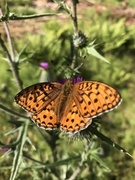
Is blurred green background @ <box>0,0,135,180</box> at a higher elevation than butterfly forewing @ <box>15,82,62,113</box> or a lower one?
lower

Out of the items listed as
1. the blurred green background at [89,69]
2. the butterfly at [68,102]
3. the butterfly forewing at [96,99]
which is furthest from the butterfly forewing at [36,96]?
the blurred green background at [89,69]

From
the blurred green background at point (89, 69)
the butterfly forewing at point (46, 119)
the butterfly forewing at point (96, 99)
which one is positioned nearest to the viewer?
the butterfly forewing at point (96, 99)

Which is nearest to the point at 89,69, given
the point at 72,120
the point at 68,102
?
the point at 68,102

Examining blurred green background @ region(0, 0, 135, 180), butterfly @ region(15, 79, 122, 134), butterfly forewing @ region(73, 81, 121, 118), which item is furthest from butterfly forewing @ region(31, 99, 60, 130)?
blurred green background @ region(0, 0, 135, 180)

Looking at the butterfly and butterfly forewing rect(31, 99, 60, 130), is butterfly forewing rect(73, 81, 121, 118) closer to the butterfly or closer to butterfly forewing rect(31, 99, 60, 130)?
the butterfly

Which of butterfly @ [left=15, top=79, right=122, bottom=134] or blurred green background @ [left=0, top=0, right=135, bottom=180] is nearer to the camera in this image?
butterfly @ [left=15, top=79, right=122, bottom=134]

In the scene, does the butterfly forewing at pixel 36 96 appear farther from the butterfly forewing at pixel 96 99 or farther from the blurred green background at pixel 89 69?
the blurred green background at pixel 89 69

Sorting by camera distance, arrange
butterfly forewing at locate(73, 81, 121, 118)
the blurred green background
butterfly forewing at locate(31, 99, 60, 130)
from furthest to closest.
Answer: the blurred green background < butterfly forewing at locate(31, 99, 60, 130) < butterfly forewing at locate(73, 81, 121, 118)

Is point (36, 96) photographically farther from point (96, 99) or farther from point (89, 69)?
point (89, 69)
